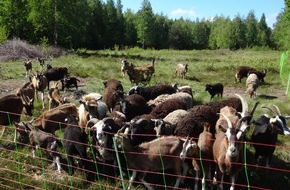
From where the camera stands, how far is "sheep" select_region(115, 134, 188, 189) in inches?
331

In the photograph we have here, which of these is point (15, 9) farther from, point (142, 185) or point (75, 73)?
point (142, 185)

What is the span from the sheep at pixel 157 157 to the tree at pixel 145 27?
7046 centimetres

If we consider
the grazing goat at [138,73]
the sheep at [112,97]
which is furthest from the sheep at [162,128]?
the grazing goat at [138,73]

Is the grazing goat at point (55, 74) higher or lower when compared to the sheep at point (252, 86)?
higher

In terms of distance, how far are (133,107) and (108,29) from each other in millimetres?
63751

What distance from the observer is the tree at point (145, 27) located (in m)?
78.3

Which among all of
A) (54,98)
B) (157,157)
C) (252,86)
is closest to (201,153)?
(157,157)

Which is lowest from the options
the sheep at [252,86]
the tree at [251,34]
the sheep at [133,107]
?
the sheep at [252,86]

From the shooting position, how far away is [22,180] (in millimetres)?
8648

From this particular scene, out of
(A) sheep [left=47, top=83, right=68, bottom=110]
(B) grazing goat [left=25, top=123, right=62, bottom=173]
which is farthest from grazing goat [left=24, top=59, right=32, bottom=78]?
(B) grazing goat [left=25, top=123, right=62, bottom=173]

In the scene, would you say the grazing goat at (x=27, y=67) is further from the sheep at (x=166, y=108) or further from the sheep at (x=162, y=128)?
the sheep at (x=162, y=128)

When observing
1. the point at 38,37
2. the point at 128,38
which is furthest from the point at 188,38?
the point at 38,37

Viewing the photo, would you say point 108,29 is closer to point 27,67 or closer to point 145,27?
point 145,27

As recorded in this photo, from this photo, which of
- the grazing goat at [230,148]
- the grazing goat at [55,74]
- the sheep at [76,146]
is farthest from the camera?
the grazing goat at [55,74]
